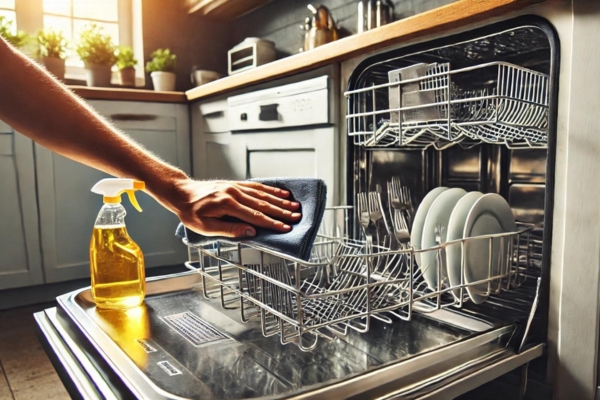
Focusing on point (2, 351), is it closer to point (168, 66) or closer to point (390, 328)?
point (390, 328)

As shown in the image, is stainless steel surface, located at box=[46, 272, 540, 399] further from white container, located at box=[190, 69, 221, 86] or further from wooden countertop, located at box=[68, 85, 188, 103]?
white container, located at box=[190, 69, 221, 86]

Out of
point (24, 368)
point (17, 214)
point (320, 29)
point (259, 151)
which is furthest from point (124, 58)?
point (24, 368)

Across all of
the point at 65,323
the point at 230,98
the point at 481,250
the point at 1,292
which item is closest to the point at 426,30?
the point at 481,250

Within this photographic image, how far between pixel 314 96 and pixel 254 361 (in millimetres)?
876

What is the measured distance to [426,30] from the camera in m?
0.96

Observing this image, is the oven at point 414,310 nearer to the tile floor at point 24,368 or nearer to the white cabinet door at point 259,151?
the white cabinet door at point 259,151

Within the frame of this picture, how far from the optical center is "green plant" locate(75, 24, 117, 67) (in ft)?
7.78

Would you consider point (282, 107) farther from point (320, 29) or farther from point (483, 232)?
point (483, 232)

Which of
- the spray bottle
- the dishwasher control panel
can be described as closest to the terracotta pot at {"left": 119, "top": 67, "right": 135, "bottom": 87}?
the dishwasher control panel

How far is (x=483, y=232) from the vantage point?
88 cm

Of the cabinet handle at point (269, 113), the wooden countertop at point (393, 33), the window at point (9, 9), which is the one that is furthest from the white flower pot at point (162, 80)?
the cabinet handle at point (269, 113)

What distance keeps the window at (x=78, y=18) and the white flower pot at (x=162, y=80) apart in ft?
0.79

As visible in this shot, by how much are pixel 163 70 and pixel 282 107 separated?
1318mm

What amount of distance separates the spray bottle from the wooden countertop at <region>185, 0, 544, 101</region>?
0.65m
